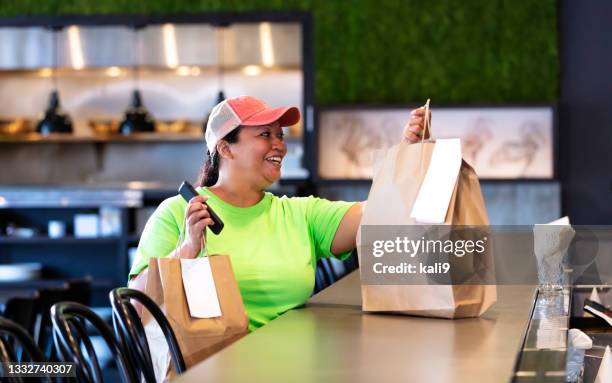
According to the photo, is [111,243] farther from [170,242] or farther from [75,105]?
[170,242]

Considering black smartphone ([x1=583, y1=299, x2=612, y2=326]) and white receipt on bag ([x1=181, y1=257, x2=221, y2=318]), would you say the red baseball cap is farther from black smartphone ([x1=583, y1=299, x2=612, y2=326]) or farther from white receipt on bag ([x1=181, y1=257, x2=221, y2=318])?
black smartphone ([x1=583, y1=299, x2=612, y2=326])

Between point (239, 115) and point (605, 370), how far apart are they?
1.31 m

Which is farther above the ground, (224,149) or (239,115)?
(239,115)

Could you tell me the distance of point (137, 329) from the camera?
225 centimetres

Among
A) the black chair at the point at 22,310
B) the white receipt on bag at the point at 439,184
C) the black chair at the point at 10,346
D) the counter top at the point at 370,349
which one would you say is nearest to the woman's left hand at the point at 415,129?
the white receipt on bag at the point at 439,184

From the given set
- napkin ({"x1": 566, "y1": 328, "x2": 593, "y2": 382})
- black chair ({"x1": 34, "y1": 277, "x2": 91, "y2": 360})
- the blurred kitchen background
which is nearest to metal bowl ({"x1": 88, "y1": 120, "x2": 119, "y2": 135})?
the blurred kitchen background

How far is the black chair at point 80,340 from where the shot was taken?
1832 mm

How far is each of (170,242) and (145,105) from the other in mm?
6318

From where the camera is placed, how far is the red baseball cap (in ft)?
9.71

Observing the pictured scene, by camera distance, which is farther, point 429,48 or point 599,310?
point 429,48

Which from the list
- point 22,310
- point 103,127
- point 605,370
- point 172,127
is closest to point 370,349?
point 605,370

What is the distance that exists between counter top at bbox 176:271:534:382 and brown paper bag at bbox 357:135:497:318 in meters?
0.03

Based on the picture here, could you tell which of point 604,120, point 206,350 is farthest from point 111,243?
point 206,350

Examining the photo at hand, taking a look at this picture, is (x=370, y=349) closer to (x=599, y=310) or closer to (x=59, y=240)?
(x=599, y=310)
